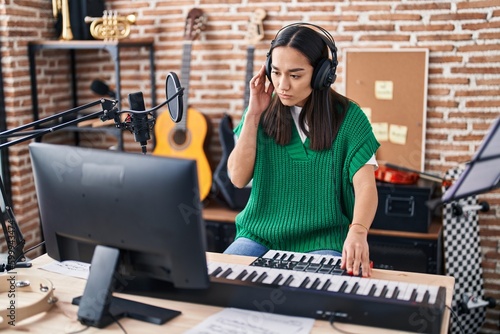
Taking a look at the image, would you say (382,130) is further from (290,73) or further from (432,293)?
(432,293)

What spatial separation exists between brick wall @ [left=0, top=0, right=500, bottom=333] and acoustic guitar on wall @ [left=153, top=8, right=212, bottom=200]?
0.12 metres

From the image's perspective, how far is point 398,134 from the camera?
341cm

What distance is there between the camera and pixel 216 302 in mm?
1608

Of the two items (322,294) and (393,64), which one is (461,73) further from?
(322,294)

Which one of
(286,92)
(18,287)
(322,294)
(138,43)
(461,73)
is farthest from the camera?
(138,43)

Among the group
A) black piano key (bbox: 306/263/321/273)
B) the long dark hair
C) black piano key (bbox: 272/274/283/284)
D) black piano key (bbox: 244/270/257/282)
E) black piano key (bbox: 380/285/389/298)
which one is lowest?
black piano key (bbox: 306/263/321/273)

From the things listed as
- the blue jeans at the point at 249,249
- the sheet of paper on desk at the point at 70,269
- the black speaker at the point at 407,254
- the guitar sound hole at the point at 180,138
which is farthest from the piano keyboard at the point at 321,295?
the guitar sound hole at the point at 180,138

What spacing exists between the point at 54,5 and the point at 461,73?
2327 millimetres

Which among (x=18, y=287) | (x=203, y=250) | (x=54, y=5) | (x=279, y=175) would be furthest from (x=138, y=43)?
(x=203, y=250)

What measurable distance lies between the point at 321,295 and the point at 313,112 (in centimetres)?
89

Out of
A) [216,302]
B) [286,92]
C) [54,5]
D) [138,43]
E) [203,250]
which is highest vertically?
[54,5]

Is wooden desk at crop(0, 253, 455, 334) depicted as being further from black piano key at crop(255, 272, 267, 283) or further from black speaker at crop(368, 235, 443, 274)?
black speaker at crop(368, 235, 443, 274)

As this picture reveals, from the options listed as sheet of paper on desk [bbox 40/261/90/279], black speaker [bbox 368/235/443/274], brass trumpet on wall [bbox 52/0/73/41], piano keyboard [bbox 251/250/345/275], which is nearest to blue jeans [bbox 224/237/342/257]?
piano keyboard [bbox 251/250/345/275]

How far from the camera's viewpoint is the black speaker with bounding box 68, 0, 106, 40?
145 inches
